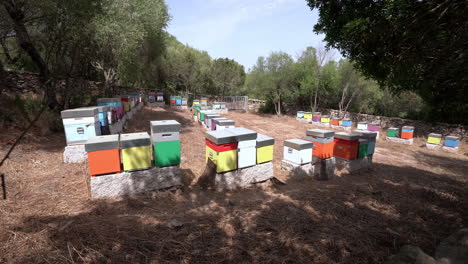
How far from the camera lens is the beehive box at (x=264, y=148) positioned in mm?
5522

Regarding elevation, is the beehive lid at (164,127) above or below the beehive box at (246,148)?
above

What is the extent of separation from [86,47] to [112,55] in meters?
1.78

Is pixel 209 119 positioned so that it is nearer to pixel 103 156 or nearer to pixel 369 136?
pixel 369 136

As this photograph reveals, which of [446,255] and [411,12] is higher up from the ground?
[411,12]

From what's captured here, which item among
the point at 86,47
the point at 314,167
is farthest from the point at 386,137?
the point at 86,47

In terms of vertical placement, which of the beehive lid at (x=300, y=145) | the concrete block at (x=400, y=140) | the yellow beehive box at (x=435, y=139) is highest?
the beehive lid at (x=300, y=145)

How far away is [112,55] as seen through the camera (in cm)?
1334

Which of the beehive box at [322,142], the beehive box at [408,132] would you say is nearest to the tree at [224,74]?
the beehive box at [408,132]

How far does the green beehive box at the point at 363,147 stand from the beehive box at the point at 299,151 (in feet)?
7.49

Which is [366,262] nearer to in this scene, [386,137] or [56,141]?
[56,141]

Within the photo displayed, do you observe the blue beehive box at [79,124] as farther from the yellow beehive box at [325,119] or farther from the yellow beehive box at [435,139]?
the yellow beehive box at [435,139]

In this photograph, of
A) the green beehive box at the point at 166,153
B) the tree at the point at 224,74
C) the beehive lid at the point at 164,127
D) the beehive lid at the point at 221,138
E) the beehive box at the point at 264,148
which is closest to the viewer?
the beehive lid at the point at 164,127

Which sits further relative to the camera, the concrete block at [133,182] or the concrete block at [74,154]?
the concrete block at [74,154]

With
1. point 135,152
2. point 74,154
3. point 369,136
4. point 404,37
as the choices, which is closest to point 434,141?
point 369,136
